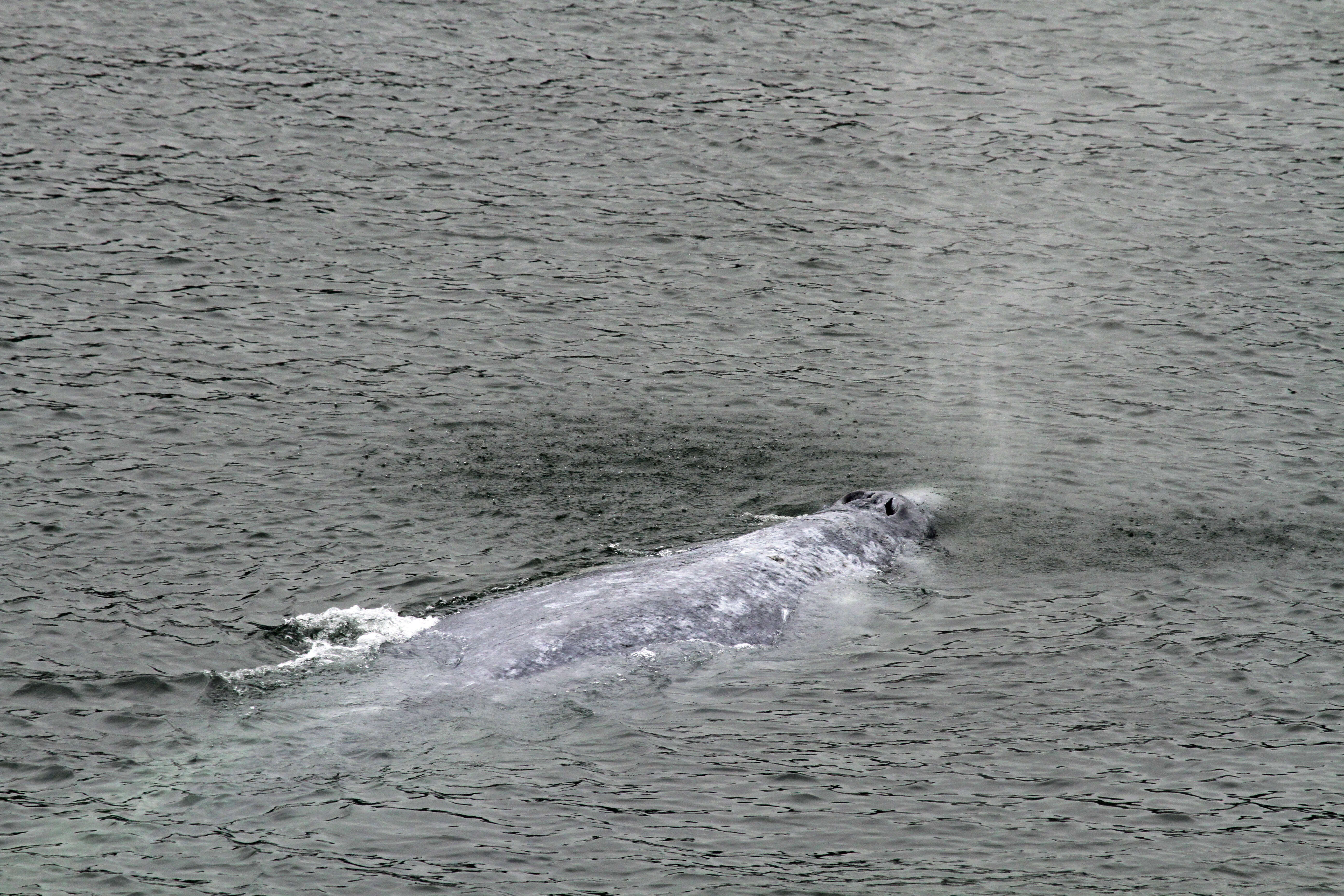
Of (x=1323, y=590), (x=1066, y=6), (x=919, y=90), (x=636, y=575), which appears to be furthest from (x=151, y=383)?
(x=1066, y=6)

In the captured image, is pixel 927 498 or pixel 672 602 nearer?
pixel 672 602

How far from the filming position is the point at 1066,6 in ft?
124

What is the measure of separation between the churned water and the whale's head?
60 centimetres

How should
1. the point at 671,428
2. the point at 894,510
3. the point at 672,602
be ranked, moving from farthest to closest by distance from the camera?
the point at 671,428 → the point at 894,510 → the point at 672,602

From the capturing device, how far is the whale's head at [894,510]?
742 inches

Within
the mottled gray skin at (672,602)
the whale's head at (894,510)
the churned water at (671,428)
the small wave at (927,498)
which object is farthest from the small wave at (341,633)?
the small wave at (927,498)

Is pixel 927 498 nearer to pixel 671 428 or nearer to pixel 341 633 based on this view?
pixel 671 428

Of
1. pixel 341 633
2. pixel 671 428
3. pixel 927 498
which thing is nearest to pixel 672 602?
pixel 341 633

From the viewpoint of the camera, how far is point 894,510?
62.0 ft

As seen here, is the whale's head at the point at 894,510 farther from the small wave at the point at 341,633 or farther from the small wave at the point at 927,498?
the small wave at the point at 341,633

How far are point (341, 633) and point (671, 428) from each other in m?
7.43

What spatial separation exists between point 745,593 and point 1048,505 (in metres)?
5.71

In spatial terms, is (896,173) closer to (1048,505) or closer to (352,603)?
(1048,505)

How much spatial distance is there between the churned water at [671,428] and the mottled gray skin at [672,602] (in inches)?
16.0
